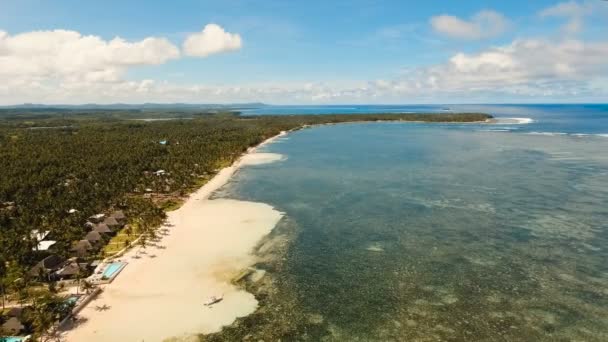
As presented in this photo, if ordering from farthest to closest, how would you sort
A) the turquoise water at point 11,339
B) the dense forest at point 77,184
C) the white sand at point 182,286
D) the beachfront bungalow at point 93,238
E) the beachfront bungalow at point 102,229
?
1. the beachfront bungalow at point 102,229
2. the beachfront bungalow at point 93,238
3. the dense forest at point 77,184
4. the white sand at point 182,286
5. the turquoise water at point 11,339

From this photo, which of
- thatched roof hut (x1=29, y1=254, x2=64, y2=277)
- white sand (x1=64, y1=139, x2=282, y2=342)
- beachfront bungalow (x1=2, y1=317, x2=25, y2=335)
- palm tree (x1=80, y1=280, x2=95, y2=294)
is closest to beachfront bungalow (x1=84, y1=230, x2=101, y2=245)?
white sand (x1=64, y1=139, x2=282, y2=342)

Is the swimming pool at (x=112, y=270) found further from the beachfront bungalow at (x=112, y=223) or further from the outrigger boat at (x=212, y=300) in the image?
the outrigger boat at (x=212, y=300)

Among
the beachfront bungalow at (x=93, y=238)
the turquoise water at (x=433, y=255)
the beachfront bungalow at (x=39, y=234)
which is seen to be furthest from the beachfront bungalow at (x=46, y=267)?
the turquoise water at (x=433, y=255)

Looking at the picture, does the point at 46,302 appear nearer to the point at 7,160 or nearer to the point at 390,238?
the point at 390,238

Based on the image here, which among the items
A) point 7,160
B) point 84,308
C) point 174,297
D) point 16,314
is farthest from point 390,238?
point 7,160

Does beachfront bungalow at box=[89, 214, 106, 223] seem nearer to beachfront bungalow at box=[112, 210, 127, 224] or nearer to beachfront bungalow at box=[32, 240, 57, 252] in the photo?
beachfront bungalow at box=[112, 210, 127, 224]

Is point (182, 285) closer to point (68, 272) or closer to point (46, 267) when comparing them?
point (68, 272)
